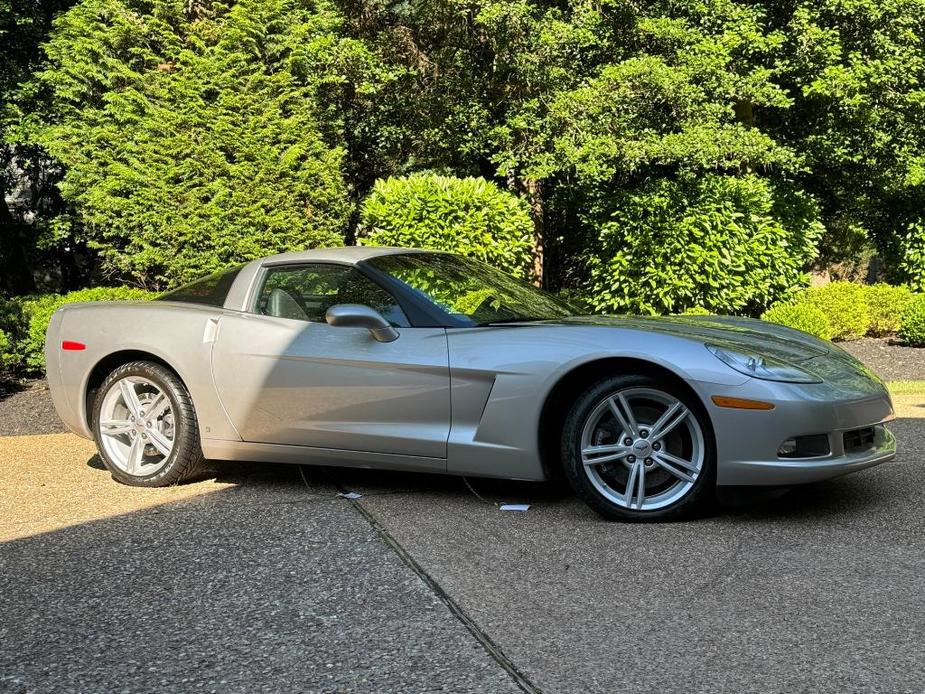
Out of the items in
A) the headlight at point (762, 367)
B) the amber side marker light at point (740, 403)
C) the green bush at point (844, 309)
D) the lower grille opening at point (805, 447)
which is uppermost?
the headlight at point (762, 367)

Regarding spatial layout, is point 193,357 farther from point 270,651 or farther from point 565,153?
point 565,153

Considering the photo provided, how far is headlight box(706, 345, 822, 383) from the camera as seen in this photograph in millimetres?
4637

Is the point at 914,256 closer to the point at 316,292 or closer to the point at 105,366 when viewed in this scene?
the point at 316,292

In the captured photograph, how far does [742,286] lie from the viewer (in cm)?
1295

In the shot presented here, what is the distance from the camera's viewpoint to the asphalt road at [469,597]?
3.21 m

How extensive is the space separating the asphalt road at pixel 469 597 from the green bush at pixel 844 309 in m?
7.44

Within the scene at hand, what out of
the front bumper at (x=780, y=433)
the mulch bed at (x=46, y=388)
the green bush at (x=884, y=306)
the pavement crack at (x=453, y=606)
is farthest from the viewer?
the green bush at (x=884, y=306)

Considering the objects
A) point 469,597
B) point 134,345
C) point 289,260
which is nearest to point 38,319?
point 134,345

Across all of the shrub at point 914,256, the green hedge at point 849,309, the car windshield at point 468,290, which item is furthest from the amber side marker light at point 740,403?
the shrub at point 914,256

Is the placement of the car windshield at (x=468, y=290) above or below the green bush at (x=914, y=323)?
above

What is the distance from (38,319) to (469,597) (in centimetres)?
796

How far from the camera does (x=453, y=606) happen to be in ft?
12.5

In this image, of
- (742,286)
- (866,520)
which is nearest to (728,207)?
(742,286)

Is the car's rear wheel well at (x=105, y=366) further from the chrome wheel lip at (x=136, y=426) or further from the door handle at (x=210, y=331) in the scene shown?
the door handle at (x=210, y=331)
